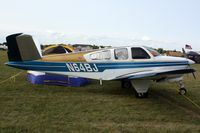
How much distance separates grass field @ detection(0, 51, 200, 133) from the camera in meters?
5.76

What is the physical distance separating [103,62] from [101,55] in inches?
10.4

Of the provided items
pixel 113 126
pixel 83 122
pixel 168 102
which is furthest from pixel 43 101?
pixel 168 102

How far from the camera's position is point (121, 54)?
913 centimetres

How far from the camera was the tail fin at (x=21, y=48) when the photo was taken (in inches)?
362

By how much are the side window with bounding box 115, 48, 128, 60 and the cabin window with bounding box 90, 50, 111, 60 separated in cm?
28

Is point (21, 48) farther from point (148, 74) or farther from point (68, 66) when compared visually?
point (148, 74)

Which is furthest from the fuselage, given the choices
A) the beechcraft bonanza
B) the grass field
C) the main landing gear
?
the grass field

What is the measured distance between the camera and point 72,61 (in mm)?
9273

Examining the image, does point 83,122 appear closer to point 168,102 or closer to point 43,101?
point 43,101

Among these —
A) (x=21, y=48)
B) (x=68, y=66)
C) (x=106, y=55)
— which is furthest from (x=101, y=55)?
(x=21, y=48)

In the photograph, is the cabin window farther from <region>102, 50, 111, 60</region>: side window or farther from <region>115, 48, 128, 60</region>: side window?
<region>115, 48, 128, 60</region>: side window

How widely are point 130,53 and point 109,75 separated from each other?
1059 mm

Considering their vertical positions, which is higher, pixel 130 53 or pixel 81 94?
pixel 130 53

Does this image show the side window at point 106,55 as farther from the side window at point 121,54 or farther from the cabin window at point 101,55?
the side window at point 121,54
